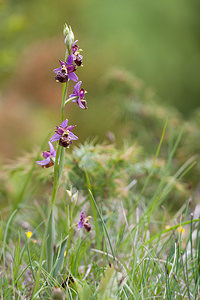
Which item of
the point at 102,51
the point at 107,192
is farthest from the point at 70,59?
the point at 102,51

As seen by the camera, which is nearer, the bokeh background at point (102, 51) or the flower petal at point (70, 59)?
the flower petal at point (70, 59)

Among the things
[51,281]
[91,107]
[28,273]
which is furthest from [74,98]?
[91,107]

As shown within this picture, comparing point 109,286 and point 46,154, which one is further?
point 46,154

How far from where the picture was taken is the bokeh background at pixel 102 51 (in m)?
3.47

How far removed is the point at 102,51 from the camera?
12.7 feet

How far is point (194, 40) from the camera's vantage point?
3996 mm

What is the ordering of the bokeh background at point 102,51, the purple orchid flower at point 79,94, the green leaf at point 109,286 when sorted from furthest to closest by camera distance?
the bokeh background at point 102,51 → the purple orchid flower at point 79,94 → the green leaf at point 109,286

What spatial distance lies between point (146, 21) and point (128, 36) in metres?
0.25

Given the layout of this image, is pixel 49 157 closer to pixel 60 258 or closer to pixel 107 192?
pixel 60 258

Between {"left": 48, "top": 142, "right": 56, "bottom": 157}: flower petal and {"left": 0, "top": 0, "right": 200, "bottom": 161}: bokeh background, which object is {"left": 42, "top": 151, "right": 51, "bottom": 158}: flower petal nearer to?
{"left": 48, "top": 142, "right": 56, "bottom": 157}: flower petal

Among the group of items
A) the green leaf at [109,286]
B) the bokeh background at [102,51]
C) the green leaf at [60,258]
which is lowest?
the green leaf at [109,286]

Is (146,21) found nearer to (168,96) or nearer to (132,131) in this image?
(168,96)

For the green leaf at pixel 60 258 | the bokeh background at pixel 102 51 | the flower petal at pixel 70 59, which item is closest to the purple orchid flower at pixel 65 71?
the flower petal at pixel 70 59

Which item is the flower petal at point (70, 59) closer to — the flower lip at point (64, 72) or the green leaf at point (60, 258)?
the flower lip at point (64, 72)
